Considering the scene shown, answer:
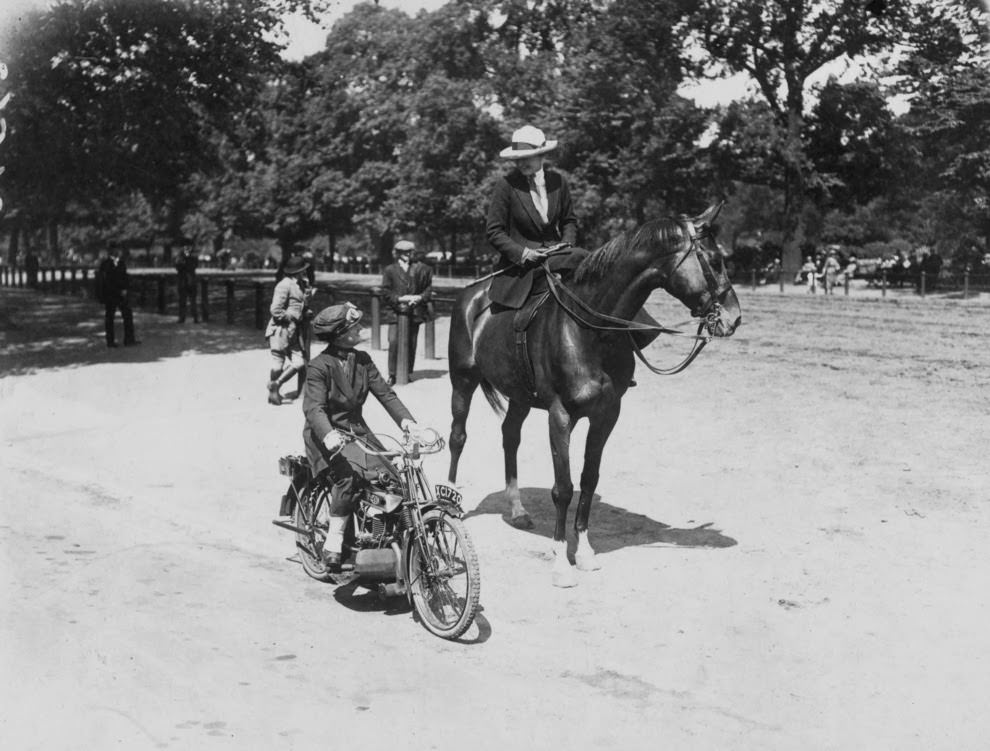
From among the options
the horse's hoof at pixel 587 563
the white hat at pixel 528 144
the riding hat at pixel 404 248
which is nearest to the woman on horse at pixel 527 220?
the white hat at pixel 528 144

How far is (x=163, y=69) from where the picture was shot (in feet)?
70.1

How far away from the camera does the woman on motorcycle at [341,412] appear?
22.5ft

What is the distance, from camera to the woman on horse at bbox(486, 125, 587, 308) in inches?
325

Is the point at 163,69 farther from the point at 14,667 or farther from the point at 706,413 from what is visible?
the point at 14,667

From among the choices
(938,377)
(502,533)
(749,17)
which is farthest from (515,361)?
(749,17)

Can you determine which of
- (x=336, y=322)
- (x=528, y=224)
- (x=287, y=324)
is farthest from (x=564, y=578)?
(x=287, y=324)

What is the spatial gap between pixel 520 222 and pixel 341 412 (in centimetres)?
223

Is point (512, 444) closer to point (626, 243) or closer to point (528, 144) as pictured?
point (626, 243)

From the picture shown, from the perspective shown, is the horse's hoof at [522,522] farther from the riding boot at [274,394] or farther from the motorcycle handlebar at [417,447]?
the riding boot at [274,394]

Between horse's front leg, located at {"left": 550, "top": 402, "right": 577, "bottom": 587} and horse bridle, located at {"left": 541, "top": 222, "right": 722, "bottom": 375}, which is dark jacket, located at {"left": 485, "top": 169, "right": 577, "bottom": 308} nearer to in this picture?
horse bridle, located at {"left": 541, "top": 222, "right": 722, "bottom": 375}

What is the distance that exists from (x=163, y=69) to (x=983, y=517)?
56.7ft

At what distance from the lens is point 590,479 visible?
7.80m

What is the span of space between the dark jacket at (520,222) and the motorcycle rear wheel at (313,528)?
78.2 inches

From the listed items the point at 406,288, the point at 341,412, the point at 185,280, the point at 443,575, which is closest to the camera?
the point at 443,575
